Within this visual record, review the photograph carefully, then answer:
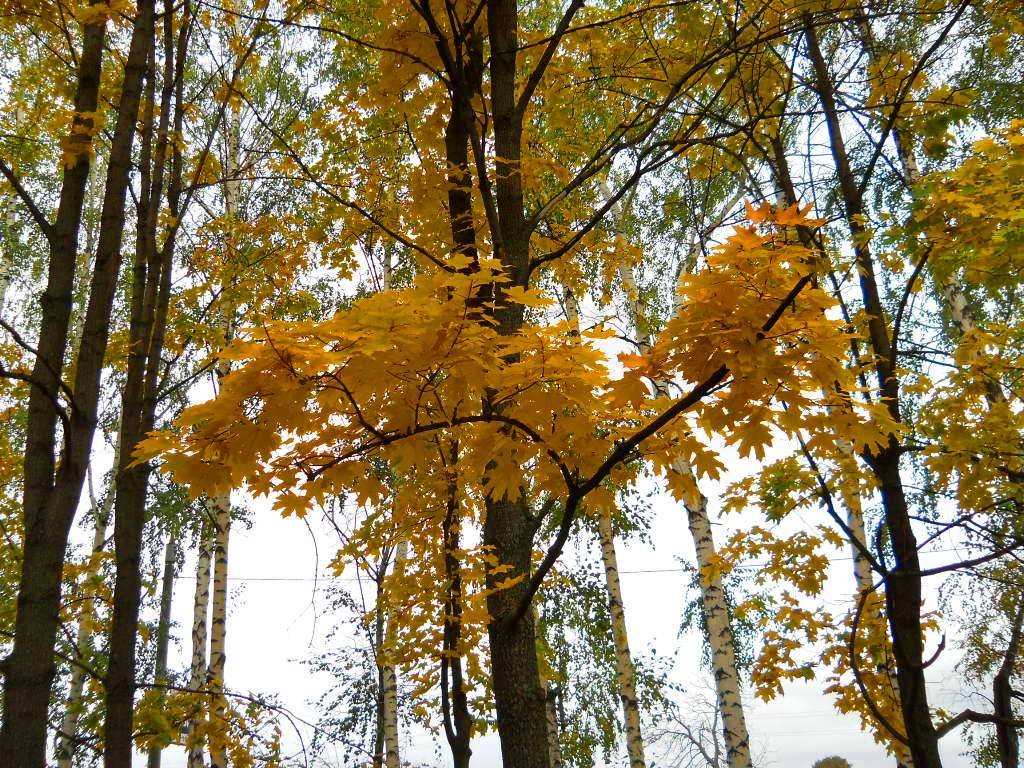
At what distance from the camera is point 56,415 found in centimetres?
229

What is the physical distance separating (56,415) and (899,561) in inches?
132

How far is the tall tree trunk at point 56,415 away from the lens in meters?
1.99

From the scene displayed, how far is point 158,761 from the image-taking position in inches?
475

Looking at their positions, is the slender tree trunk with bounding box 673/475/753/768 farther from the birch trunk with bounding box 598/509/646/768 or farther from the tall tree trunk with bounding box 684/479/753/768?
the birch trunk with bounding box 598/509/646/768

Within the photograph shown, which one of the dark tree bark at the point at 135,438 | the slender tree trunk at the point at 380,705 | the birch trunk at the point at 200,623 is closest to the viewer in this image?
the dark tree bark at the point at 135,438

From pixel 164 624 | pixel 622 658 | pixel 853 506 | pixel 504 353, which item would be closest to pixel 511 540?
pixel 504 353

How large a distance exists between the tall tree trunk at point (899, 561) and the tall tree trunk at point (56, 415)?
8.62 feet

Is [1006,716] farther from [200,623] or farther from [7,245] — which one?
[7,245]

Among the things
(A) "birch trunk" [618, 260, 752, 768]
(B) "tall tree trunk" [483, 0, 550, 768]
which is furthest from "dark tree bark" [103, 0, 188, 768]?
(A) "birch trunk" [618, 260, 752, 768]

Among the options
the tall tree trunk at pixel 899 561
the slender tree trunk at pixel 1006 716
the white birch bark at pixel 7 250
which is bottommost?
the slender tree trunk at pixel 1006 716

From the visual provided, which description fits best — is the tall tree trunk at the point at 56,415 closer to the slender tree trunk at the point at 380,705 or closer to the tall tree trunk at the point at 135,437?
the tall tree trunk at the point at 135,437

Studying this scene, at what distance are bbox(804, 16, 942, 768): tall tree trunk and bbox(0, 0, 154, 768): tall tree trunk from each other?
263 centimetres

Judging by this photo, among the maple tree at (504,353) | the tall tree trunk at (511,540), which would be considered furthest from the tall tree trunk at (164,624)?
the tall tree trunk at (511,540)

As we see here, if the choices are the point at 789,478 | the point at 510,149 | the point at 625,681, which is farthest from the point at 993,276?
the point at 625,681
